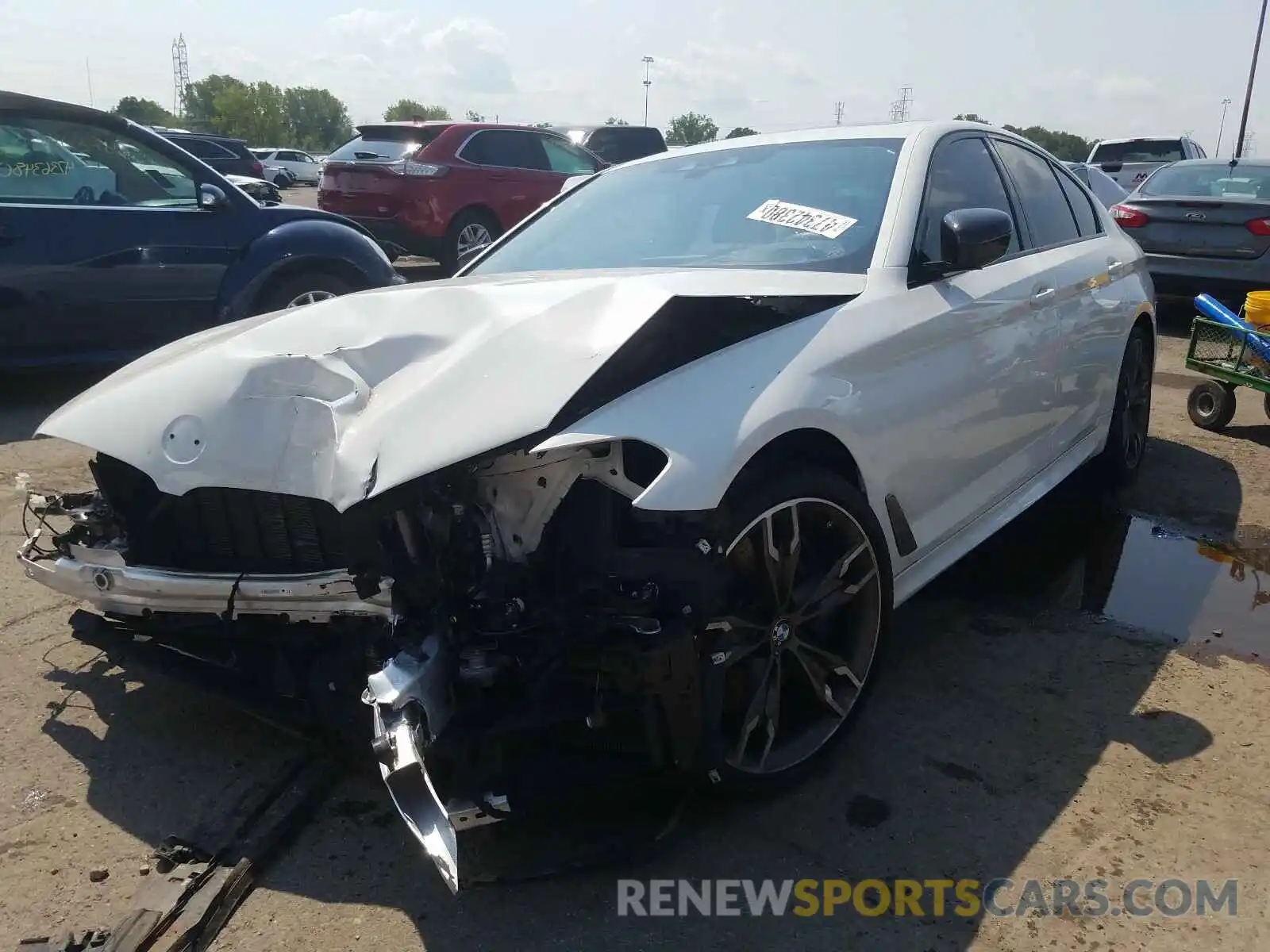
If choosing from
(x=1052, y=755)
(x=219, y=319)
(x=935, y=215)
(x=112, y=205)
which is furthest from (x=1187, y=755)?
(x=112, y=205)

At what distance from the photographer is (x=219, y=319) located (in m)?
6.27

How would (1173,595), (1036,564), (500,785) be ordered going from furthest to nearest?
(1036,564) → (1173,595) → (500,785)

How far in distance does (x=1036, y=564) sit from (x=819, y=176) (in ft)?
6.27

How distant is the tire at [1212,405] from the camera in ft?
20.0

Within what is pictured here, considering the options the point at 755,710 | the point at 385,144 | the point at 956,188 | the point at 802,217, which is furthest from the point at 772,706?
the point at 385,144

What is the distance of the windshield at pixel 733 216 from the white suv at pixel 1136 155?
16464 millimetres

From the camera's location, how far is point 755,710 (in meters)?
2.47

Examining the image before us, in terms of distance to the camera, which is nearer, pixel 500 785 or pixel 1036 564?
pixel 500 785

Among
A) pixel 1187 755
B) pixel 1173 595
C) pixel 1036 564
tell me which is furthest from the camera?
pixel 1036 564

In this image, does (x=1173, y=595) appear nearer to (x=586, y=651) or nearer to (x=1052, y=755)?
(x=1052, y=755)

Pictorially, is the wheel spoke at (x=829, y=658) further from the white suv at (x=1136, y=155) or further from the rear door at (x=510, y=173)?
the white suv at (x=1136, y=155)

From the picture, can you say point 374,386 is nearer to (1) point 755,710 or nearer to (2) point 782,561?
(2) point 782,561

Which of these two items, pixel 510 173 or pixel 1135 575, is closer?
pixel 1135 575

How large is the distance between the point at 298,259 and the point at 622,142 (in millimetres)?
11153
